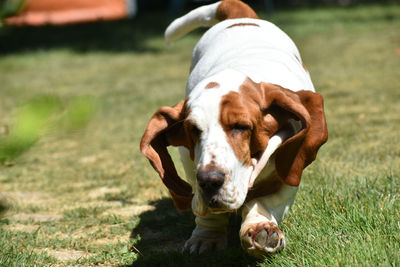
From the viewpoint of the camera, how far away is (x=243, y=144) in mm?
2496

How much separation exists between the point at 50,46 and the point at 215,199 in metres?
13.9

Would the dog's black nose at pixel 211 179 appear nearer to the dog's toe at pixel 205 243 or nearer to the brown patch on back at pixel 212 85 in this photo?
the brown patch on back at pixel 212 85

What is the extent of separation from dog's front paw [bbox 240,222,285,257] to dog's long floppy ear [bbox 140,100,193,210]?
38cm

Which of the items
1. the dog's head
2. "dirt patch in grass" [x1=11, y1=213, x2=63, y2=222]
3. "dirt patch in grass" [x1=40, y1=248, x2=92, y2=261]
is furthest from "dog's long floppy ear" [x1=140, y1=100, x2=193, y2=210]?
"dirt patch in grass" [x1=11, y1=213, x2=63, y2=222]

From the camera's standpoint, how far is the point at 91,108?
78cm

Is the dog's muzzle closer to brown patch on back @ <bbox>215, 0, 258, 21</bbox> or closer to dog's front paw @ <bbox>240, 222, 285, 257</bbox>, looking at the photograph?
dog's front paw @ <bbox>240, 222, 285, 257</bbox>

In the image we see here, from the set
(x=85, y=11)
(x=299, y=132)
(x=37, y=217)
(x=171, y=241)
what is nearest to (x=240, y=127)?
(x=299, y=132)

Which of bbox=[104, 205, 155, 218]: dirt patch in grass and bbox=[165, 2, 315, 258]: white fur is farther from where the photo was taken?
bbox=[104, 205, 155, 218]: dirt patch in grass

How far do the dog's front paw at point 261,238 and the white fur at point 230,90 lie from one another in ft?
0.04

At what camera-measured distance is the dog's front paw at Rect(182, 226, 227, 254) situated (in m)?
3.15

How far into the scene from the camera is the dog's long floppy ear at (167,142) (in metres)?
2.73

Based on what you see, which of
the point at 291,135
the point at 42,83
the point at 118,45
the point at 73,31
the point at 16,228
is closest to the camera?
the point at 291,135

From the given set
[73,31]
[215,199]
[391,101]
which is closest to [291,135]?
[215,199]

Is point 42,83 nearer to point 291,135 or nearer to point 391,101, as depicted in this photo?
point 391,101
